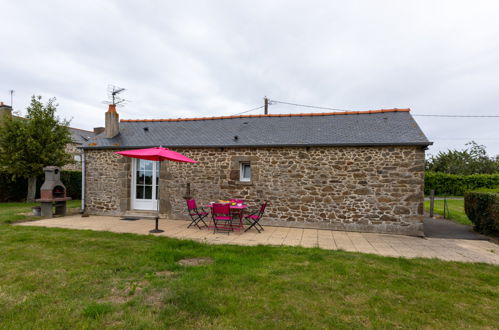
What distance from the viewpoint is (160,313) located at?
2.67 metres

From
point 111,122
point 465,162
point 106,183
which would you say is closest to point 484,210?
point 106,183

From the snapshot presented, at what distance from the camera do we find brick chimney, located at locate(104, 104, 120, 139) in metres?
9.66

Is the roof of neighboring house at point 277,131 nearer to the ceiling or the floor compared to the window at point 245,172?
nearer to the ceiling

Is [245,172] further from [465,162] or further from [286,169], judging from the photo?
[465,162]

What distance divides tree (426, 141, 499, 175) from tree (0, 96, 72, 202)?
31640 mm

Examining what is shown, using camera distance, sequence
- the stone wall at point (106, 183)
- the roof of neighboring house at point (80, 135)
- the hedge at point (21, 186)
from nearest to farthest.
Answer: the stone wall at point (106, 183)
the hedge at point (21, 186)
the roof of neighboring house at point (80, 135)

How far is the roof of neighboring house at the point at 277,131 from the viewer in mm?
7438

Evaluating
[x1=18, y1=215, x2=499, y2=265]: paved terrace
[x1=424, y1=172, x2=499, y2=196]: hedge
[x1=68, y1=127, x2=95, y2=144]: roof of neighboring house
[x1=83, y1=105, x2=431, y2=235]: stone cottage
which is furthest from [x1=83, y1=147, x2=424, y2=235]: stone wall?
[x1=68, y1=127, x2=95, y2=144]: roof of neighboring house

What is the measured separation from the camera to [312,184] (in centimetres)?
755

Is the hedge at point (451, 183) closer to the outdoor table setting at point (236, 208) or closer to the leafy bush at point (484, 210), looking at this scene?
the leafy bush at point (484, 210)

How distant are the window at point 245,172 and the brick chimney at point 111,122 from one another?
17.6 ft

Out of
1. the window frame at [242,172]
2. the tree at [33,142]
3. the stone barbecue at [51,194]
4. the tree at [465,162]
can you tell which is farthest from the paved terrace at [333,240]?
the tree at [465,162]

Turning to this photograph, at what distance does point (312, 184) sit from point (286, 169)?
0.89m

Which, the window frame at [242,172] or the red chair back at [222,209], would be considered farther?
the window frame at [242,172]
